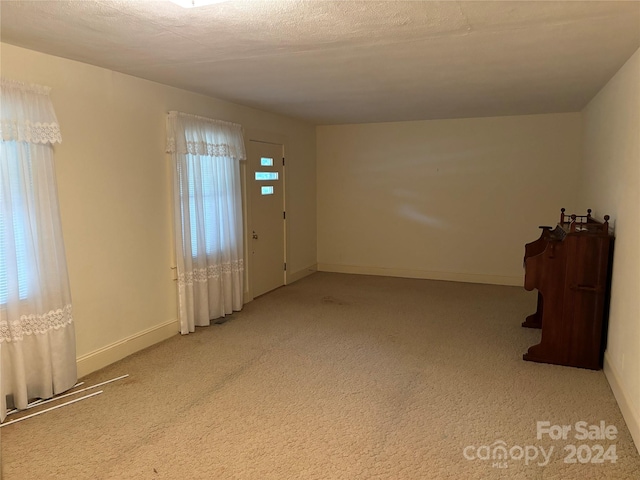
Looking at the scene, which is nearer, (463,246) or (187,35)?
(187,35)

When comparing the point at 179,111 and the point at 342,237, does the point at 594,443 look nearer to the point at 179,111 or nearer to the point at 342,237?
the point at 179,111

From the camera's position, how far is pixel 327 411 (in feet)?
9.62

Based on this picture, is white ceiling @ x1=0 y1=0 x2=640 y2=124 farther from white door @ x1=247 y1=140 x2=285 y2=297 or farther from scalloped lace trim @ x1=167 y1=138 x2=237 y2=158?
white door @ x1=247 y1=140 x2=285 y2=297

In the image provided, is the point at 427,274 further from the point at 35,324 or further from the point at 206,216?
the point at 35,324

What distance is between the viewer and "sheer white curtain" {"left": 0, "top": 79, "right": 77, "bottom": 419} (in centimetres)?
281

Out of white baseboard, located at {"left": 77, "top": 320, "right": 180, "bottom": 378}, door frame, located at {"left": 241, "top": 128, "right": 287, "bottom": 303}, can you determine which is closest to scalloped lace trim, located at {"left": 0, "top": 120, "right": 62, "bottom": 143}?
white baseboard, located at {"left": 77, "top": 320, "right": 180, "bottom": 378}

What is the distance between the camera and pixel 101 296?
11.8 ft

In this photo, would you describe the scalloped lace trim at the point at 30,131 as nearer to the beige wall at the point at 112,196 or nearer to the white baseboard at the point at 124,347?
the beige wall at the point at 112,196

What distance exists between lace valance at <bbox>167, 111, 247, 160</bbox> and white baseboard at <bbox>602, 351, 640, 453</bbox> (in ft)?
12.4

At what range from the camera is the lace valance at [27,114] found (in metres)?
2.76

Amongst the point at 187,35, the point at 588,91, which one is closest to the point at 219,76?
the point at 187,35

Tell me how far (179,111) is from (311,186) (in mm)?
3119

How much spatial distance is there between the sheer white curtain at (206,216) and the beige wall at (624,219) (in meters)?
3.45

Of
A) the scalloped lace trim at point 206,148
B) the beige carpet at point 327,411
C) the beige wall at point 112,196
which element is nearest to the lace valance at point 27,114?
the beige wall at point 112,196
